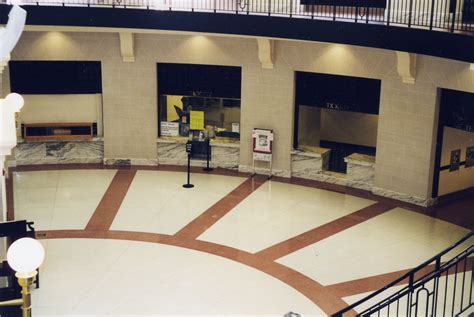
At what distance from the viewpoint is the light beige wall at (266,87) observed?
15.6 m

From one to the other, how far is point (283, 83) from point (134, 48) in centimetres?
388

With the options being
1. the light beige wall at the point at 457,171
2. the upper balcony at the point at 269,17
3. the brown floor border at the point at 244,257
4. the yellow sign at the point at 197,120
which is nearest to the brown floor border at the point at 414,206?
the light beige wall at the point at 457,171

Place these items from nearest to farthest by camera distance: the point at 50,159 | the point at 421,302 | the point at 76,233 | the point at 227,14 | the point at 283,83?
the point at 421,302
the point at 76,233
the point at 227,14
the point at 283,83
the point at 50,159

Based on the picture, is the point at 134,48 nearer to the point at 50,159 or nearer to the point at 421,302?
the point at 50,159

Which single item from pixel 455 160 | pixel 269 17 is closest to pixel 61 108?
pixel 269 17

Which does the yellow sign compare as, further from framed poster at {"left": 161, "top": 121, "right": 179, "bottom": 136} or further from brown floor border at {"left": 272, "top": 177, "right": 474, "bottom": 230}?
brown floor border at {"left": 272, "top": 177, "right": 474, "bottom": 230}

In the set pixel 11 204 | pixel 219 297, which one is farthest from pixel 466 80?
pixel 11 204

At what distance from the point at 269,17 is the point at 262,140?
391 cm

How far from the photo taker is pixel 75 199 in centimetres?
1600

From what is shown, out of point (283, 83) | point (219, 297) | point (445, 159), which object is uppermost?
point (283, 83)

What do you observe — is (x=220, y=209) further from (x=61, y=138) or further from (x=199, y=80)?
(x=61, y=138)

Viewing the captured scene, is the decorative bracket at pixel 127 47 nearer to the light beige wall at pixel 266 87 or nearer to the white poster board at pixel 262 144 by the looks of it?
the light beige wall at pixel 266 87

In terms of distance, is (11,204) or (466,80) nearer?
(466,80)

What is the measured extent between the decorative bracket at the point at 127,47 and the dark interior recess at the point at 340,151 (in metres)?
5.45
